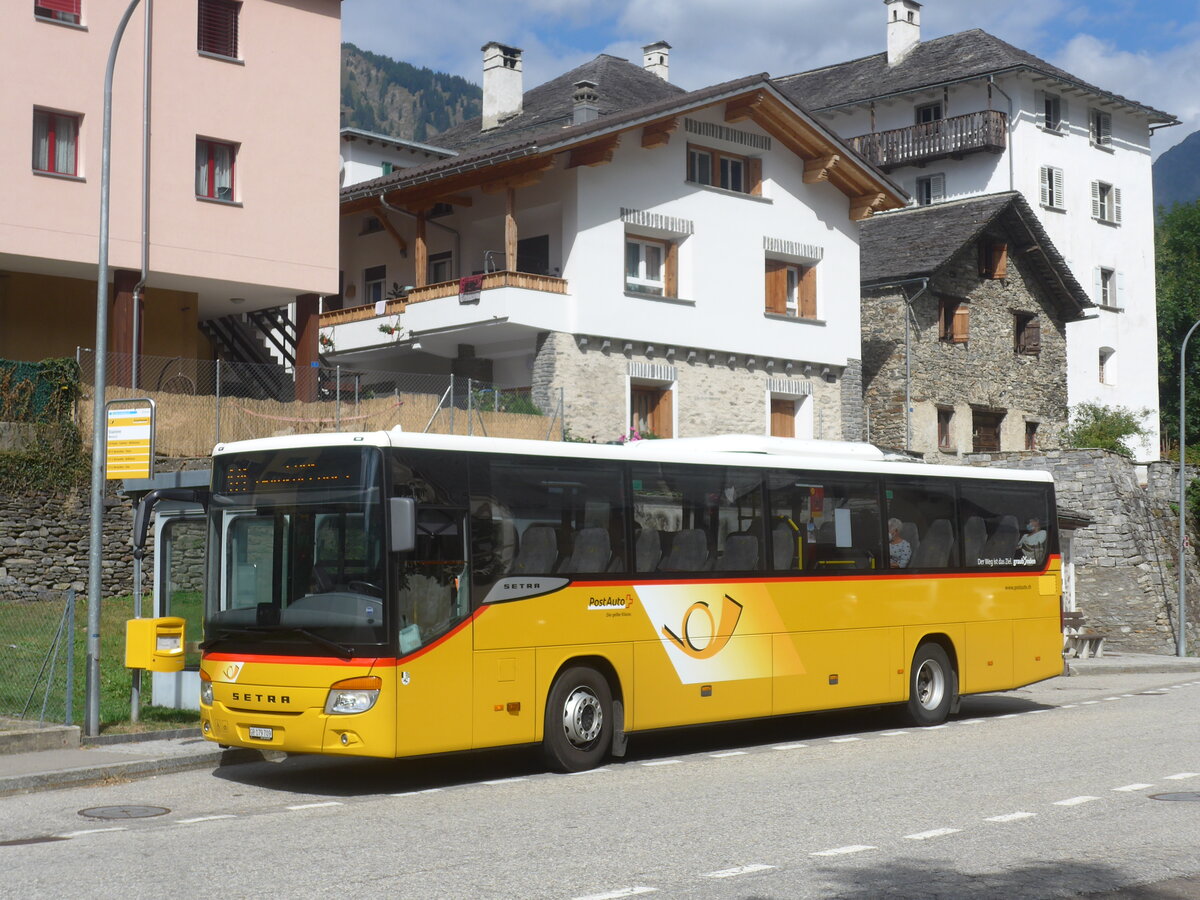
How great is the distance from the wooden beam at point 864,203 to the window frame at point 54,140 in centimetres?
2083

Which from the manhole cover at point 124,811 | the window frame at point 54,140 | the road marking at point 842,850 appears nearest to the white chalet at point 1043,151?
the window frame at point 54,140

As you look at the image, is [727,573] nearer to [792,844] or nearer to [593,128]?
[792,844]

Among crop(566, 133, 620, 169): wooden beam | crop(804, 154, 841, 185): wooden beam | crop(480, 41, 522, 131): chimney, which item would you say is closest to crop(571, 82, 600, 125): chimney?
crop(480, 41, 522, 131): chimney

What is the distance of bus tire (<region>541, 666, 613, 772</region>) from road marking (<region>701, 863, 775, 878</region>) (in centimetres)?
466

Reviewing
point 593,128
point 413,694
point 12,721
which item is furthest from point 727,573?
point 593,128

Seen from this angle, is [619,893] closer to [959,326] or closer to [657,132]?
[657,132]

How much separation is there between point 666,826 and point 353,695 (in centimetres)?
295

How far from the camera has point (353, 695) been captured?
1209cm

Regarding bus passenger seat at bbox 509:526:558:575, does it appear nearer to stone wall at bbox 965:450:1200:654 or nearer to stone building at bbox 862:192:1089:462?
stone wall at bbox 965:450:1200:654

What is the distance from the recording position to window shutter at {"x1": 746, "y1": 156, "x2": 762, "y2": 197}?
39125 mm

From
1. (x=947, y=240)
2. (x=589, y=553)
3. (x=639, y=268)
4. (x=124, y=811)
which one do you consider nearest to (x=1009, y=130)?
(x=947, y=240)

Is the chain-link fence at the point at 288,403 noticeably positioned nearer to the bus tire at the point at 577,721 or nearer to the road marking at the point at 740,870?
the bus tire at the point at 577,721

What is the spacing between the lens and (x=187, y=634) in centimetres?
1555

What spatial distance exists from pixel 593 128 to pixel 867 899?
90.2 ft
